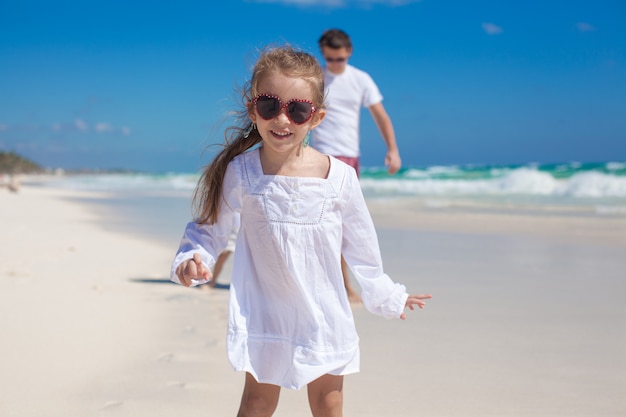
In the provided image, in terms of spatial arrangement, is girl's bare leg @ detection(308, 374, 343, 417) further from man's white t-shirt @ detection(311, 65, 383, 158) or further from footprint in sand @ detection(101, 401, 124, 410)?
man's white t-shirt @ detection(311, 65, 383, 158)

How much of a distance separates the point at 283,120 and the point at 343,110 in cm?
306

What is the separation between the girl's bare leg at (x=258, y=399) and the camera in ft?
7.20

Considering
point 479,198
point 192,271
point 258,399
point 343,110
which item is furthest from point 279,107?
point 479,198

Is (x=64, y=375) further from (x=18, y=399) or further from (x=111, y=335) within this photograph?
(x=111, y=335)

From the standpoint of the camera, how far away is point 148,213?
13.6 m

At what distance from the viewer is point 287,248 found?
2154mm

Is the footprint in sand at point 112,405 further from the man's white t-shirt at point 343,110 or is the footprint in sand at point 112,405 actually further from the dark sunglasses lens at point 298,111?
the man's white t-shirt at point 343,110

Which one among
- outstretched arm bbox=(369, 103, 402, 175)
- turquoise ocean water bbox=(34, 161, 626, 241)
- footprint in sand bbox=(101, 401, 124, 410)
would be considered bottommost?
turquoise ocean water bbox=(34, 161, 626, 241)

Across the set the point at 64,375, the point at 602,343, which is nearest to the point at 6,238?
the point at 64,375

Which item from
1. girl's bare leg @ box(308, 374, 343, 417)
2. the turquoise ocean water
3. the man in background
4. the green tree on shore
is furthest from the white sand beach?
the green tree on shore

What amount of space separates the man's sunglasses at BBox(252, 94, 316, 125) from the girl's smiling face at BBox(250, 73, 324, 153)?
0.01 m

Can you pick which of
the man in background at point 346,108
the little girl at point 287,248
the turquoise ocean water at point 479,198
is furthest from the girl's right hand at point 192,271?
the turquoise ocean water at point 479,198

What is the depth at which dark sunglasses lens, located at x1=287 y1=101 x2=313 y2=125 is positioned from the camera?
2176 millimetres

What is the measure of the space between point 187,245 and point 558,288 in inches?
158
